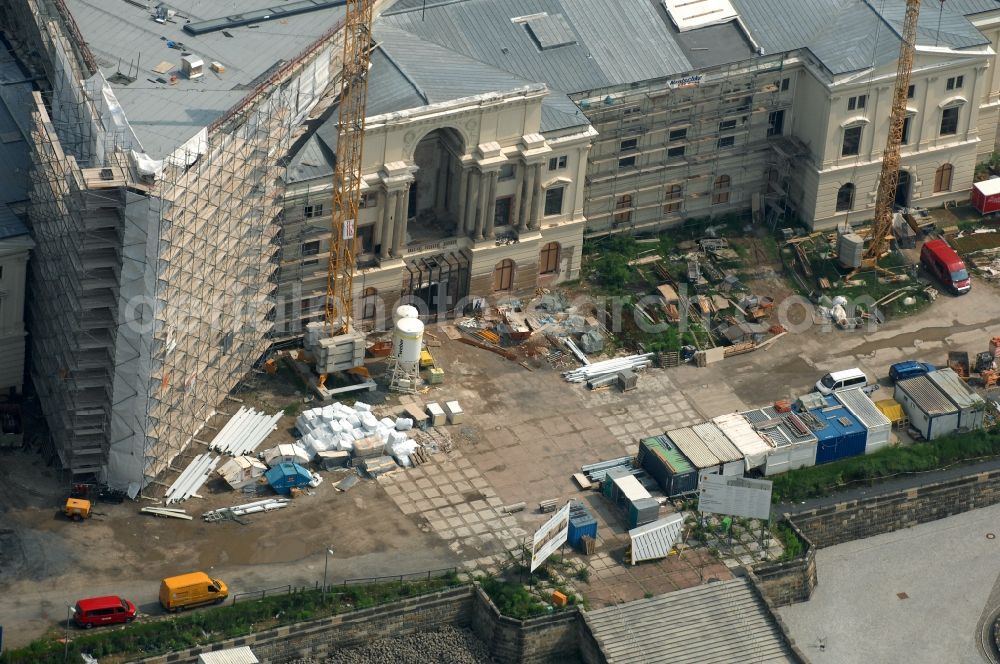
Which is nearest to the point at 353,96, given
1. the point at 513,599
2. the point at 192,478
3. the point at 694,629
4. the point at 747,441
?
the point at 192,478

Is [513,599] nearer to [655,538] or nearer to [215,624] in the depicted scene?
[655,538]

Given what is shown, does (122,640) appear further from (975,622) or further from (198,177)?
(975,622)

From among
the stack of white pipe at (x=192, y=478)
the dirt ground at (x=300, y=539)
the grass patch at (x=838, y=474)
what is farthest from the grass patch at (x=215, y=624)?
the grass patch at (x=838, y=474)

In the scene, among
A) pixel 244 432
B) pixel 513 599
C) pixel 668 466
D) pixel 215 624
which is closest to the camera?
pixel 215 624

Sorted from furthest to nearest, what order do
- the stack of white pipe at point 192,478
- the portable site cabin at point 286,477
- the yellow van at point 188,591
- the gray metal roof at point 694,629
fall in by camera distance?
the portable site cabin at point 286,477 < the stack of white pipe at point 192,478 < the gray metal roof at point 694,629 < the yellow van at point 188,591

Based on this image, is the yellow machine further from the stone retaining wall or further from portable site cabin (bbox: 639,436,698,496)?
the stone retaining wall

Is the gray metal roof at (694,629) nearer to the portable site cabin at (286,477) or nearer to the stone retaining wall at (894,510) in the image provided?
the stone retaining wall at (894,510)

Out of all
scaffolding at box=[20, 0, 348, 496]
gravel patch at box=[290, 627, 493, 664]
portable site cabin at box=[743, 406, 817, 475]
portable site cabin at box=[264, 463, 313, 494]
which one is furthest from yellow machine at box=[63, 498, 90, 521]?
portable site cabin at box=[743, 406, 817, 475]
